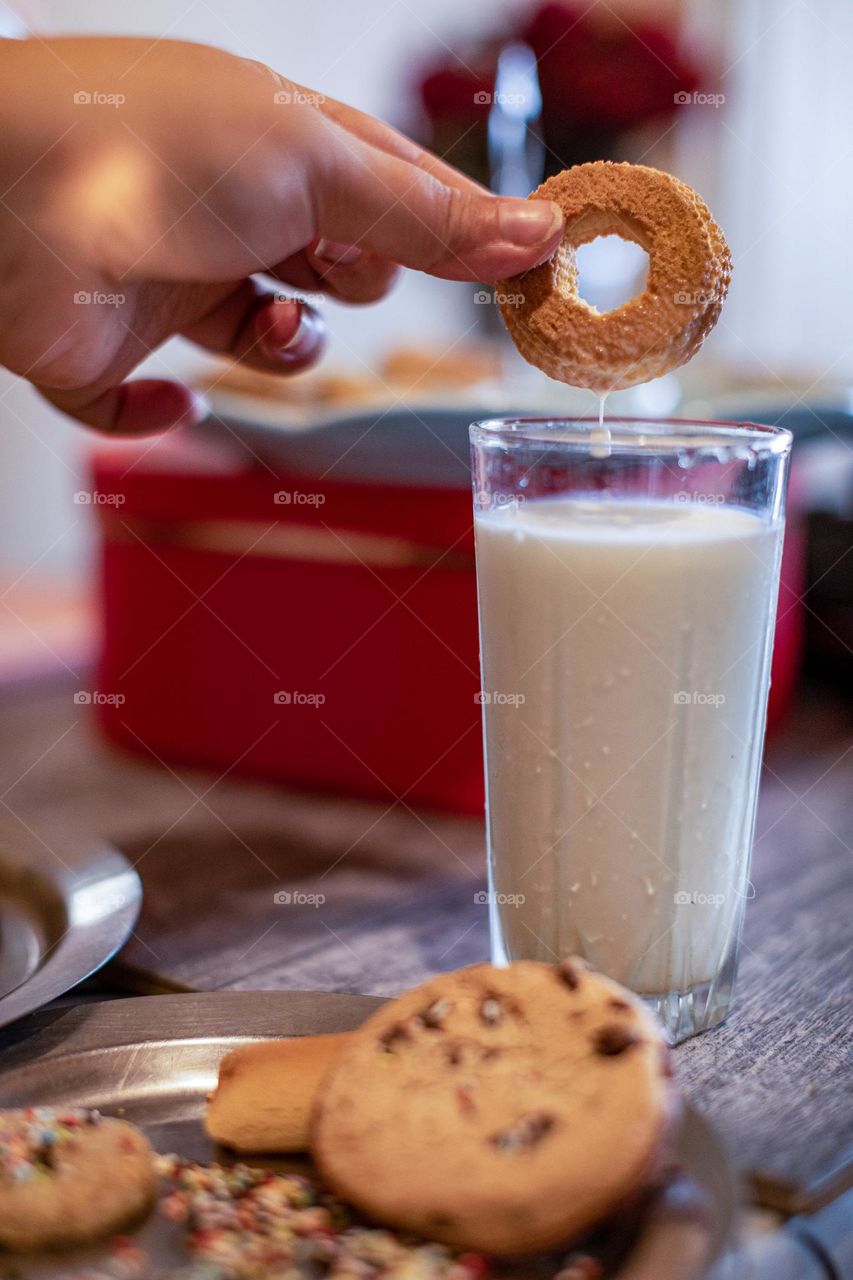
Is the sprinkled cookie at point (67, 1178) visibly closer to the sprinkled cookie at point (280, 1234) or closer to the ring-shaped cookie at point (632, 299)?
the sprinkled cookie at point (280, 1234)

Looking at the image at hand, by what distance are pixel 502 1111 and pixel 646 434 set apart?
1.24 ft

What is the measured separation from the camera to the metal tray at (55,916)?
652 mm

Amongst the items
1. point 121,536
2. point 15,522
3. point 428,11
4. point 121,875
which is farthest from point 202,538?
point 428,11

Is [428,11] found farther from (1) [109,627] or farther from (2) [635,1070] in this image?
(2) [635,1070]

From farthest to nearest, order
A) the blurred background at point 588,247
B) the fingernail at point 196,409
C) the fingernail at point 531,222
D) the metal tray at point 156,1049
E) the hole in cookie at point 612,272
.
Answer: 1. the blurred background at point 588,247
2. the hole in cookie at point 612,272
3. the fingernail at point 196,409
4. the fingernail at point 531,222
5. the metal tray at point 156,1049

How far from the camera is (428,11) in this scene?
278 centimetres

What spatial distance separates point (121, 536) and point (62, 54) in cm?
63

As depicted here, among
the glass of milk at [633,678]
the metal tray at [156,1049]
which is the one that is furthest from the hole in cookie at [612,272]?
the metal tray at [156,1049]

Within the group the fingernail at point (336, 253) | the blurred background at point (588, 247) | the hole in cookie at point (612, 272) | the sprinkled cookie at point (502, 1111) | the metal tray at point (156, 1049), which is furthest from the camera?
the blurred background at point (588, 247)

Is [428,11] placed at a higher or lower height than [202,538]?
higher

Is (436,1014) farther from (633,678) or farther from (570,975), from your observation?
(633,678)

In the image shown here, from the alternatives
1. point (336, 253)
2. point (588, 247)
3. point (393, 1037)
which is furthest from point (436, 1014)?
point (588, 247)

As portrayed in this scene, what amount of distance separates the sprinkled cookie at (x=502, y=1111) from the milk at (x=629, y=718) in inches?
6.6

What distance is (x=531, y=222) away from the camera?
680mm
